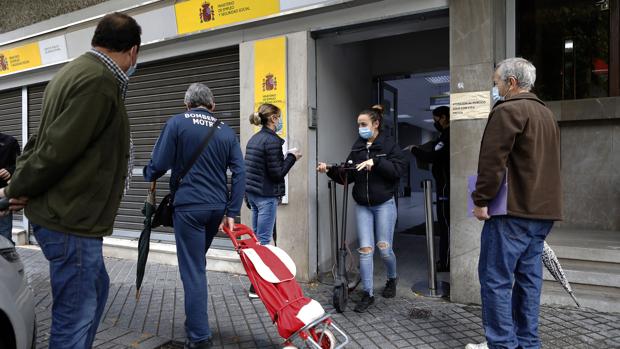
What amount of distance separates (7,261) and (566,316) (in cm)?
439

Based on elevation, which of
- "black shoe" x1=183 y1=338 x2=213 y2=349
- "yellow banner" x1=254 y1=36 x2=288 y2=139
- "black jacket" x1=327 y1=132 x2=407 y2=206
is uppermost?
"yellow banner" x1=254 y1=36 x2=288 y2=139

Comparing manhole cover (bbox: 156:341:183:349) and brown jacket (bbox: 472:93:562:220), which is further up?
brown jacket (bbox: 472:93:562:220)

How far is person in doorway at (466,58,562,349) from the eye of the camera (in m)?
2.86

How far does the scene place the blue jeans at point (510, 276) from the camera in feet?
9.57

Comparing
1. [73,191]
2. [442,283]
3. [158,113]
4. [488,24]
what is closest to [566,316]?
[442,283]

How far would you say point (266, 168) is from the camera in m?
4.68

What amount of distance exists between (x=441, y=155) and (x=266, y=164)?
7.10 feet

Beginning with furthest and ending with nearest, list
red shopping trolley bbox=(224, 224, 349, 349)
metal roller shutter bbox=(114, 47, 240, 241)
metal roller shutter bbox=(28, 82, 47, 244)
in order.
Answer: metal roller shutter bbox=(28, 82, 47, 244), metal roller shutter bbox=(114, 47, 240, 241), red shopping trolley bbox=(224, 224, 349, 349)

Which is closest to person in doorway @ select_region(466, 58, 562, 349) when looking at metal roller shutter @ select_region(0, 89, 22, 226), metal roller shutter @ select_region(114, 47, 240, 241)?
metal roller shutter @ select_region(114, 47, 240, 241)

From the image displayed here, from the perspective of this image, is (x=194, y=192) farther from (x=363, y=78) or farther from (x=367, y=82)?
(x=367, y=82)

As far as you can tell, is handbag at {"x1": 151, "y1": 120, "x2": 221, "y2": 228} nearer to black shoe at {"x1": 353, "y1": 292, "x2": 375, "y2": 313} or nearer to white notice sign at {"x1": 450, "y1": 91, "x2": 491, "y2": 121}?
black shoe at {"x1": 353, "y1": 292, "x2": 375, "y2": 313}

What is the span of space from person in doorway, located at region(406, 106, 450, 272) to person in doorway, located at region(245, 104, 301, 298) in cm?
168

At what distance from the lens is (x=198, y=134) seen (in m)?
3.36

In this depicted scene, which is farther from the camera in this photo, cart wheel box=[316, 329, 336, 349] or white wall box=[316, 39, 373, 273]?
white wall box=[316, 39, 373, 273]
